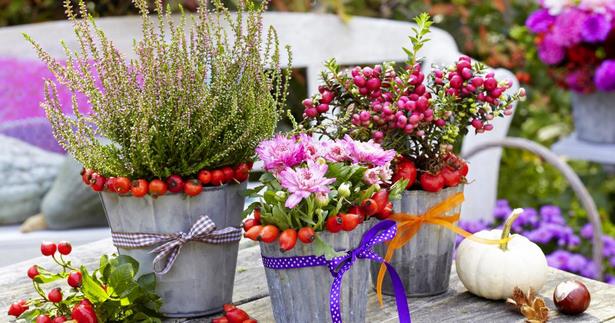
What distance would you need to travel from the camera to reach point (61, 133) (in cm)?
109

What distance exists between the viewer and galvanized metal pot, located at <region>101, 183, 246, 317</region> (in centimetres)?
111

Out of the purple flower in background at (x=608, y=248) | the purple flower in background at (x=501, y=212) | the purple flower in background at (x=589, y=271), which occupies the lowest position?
the purple flower in background at (x=608, y=248)

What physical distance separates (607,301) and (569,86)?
1.53m

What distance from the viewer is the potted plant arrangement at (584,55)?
8.18 feet

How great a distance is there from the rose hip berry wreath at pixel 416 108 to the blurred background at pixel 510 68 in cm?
145

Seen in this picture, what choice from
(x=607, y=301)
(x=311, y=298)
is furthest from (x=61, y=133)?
(x=607, y=301)

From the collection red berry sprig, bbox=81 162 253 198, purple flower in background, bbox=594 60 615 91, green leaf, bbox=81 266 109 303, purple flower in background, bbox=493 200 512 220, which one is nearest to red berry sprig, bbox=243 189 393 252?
red berry sprig, bbox=81 162 253 198

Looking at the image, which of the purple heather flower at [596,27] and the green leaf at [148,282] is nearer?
the green leaf at [148,282]

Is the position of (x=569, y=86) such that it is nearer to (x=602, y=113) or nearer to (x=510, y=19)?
(x=602, y=113)

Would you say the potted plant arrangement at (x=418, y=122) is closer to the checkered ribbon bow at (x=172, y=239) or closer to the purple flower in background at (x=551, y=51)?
the checkered ribbon bow at (x=172, y=239)

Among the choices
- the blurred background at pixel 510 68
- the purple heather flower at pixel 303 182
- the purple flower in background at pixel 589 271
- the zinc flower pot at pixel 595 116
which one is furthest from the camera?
the blurred background at pixel 510 68

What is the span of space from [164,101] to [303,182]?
233mm

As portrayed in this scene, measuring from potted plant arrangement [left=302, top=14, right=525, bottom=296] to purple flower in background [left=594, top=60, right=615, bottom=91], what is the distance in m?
1.43

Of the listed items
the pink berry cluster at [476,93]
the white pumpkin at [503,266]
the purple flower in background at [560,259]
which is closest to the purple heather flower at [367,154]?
the pink berry cluster at [476,93]
